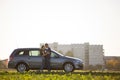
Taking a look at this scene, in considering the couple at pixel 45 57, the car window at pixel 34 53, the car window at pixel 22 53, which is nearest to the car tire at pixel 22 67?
the car window at pixel 22 53

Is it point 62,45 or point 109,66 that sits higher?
point 62,45

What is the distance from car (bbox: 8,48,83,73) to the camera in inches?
864

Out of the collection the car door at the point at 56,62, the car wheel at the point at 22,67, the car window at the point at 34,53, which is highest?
the car window at the point at 34,53

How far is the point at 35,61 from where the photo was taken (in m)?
22.1

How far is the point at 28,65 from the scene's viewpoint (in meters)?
22.2

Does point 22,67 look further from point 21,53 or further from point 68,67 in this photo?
point 68,67

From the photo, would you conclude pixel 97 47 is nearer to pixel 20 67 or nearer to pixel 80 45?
pixel 80 45

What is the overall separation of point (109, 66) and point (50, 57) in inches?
3079

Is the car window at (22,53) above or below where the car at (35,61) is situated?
above

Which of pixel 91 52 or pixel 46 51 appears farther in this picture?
pixel 91 52

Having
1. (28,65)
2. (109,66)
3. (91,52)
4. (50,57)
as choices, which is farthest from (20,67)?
(109,66)

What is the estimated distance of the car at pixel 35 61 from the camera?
22.0 m

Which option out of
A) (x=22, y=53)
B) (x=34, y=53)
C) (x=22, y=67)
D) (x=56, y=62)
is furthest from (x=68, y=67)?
(x=22, y=53)

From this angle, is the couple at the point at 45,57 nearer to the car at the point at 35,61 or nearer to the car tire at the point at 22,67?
the car at the point at 35,61
